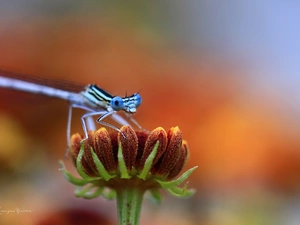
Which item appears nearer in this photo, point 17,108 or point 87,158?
point 87,158

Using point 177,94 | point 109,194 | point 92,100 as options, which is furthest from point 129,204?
point 177,94

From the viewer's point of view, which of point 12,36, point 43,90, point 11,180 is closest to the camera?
point 43,90

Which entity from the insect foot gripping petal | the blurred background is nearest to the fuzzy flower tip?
the insect foot gripping petal

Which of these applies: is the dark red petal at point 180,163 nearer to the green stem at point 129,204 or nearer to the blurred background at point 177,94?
the green stem at point 129,204

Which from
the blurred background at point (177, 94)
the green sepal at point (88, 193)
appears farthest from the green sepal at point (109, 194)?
the blurred background at point (177, 94)

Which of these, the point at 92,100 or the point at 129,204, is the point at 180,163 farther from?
the point at 92,100

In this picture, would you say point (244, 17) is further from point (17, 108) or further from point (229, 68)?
point (17, 108)

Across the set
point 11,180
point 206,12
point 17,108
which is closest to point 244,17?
point 206,12
